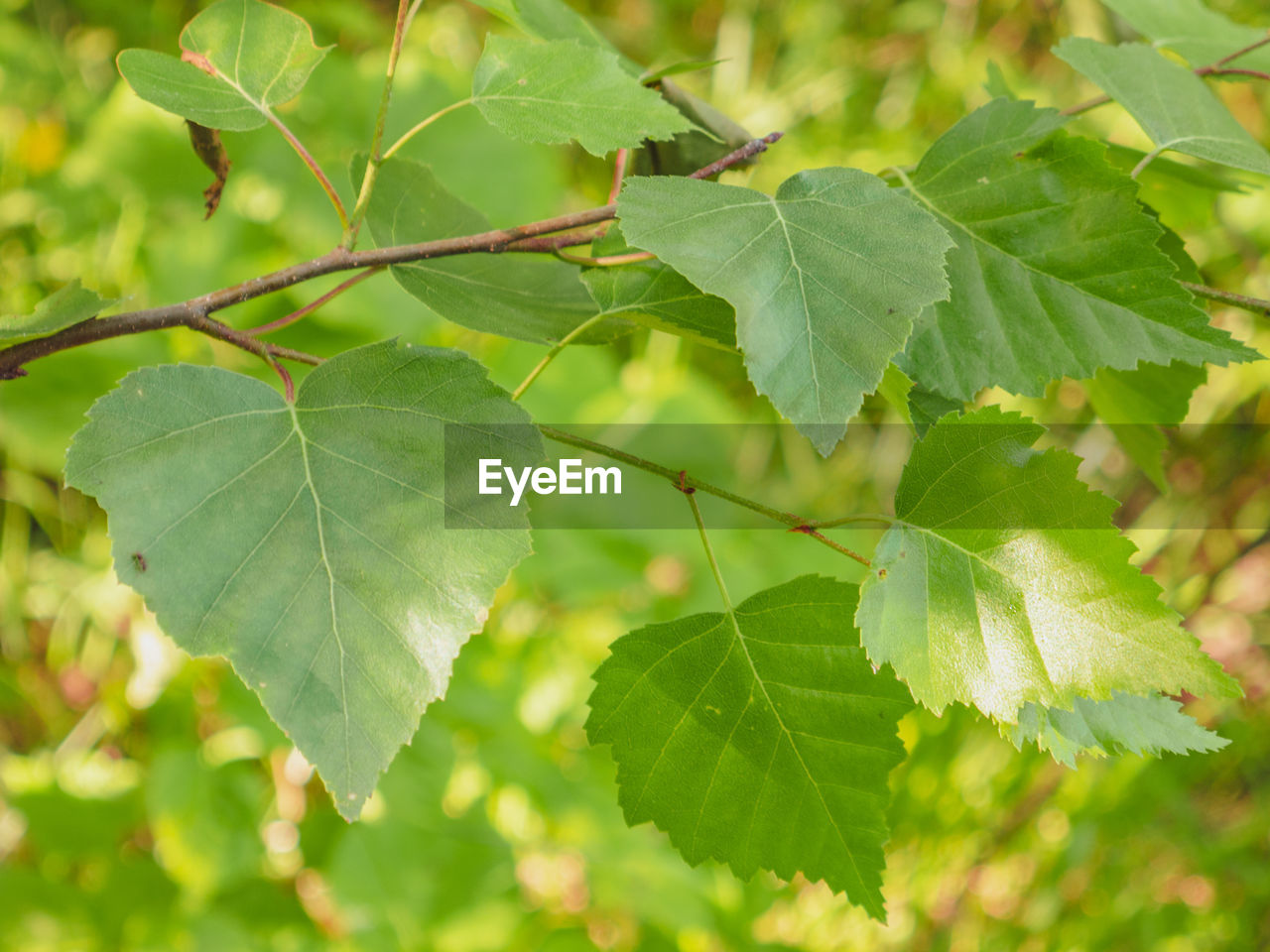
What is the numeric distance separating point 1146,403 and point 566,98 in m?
0.26

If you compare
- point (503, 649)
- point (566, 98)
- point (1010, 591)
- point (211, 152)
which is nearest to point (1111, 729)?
point (1010, 591)

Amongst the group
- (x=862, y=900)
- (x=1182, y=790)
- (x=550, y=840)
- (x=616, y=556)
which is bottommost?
(x=1182, y=790)

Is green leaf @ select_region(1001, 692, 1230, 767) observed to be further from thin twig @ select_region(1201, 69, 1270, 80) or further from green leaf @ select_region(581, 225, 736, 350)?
thin twig @ select_region(1201, 69, 1270, 80)

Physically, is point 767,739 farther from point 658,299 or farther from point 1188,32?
point 1188,32

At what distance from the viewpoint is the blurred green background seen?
2.88 ft

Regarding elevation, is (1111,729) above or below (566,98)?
below

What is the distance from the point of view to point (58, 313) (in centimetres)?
26

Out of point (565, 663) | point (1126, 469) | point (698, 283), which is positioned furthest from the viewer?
point (1126, 469)

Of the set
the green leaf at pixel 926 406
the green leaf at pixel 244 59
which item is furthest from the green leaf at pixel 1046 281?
the green leaf at pixel 244 59

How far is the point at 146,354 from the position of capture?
93cm

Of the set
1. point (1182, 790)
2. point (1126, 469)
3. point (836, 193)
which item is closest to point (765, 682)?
point (836, 193)

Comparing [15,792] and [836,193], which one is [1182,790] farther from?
[15,792]

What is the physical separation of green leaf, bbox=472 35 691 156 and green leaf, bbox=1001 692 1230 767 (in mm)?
210

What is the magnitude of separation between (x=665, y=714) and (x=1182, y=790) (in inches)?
49.3
